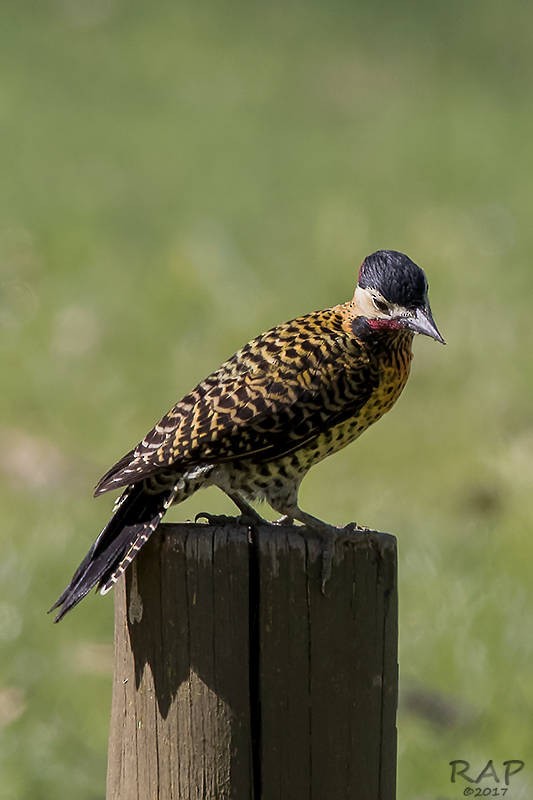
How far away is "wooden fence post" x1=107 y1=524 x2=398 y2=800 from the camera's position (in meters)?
3.55

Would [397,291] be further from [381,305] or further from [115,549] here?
[115,549]

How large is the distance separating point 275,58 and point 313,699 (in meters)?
15.8

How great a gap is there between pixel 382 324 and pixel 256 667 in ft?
4.88

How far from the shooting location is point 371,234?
42.0ft

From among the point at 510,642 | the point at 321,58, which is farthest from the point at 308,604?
the point at 321,58

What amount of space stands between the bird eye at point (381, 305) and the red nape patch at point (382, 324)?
29 mm

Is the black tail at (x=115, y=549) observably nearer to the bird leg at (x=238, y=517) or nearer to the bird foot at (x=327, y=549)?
the bird leg at (x=238, y=517)

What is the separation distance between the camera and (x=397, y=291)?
4.62 m

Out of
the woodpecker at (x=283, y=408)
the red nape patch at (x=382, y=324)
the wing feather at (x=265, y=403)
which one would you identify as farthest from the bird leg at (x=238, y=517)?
the red nape patch at (x=382, y=324)

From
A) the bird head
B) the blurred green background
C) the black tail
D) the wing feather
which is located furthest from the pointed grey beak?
the blurred green background

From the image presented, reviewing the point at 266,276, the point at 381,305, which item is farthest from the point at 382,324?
the point at 266,276

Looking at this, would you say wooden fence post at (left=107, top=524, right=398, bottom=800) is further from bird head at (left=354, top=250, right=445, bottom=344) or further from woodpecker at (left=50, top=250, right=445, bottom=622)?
bird head at (left=354, top=250, right=445, bottom=344)

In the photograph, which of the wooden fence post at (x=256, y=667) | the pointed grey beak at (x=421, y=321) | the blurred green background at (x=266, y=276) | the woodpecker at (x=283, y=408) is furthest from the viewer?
the blurred green background at (x=266, y=276)

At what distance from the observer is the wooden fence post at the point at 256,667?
3555 mm
